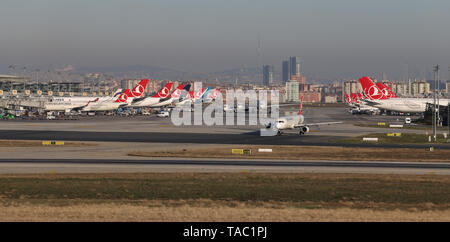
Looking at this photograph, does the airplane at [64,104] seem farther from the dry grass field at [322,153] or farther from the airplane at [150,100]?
the dry grass field at [322,153]

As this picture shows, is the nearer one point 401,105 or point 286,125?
point 286,125

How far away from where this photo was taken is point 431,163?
5453 cm

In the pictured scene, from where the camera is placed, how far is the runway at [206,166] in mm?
46531

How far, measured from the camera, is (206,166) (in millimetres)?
49344

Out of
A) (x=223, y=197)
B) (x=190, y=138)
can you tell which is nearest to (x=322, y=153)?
(x=190, y=138)

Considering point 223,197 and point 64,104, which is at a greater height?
point 64,104

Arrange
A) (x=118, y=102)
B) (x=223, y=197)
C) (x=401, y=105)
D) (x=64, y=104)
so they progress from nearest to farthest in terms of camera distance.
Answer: (x=223, y=197) → (x=401, y=105) → (x=64, y=104) → (x=118, y=102)

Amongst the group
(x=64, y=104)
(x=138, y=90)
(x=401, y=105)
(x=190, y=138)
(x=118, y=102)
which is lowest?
(x=190, y=138)

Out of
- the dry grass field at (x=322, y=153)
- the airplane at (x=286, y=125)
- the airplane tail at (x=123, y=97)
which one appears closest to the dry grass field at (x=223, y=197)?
the dry grass field at (x=322, y=153)

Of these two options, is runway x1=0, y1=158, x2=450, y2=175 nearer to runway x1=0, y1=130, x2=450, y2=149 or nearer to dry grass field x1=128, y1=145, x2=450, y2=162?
dry grass field x1=128, y1=145, x2=450, y2=162

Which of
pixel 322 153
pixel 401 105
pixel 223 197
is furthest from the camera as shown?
pixel 401 105

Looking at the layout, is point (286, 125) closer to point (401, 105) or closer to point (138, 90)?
point (401, 105)

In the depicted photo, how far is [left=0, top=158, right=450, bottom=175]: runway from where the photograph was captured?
46.5 m

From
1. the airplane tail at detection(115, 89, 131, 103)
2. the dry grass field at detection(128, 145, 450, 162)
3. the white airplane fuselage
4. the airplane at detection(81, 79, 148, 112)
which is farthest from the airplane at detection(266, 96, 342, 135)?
the airplane tail at detection(115, 89, 131, 103)
